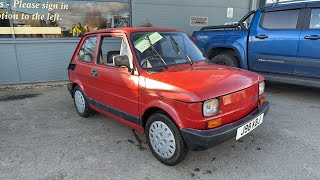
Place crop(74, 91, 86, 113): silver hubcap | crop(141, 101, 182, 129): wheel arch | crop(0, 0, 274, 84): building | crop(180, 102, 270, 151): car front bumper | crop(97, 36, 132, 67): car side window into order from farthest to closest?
crop(0, 0, 274, 84): building < crop(74, 91, 86, 113): silver hubcap < crop(97, 36, 132, 67): car side window < crop(141, 101, 182, 129): wheel arch < crop(180, 102, 270, 151): car front bumper

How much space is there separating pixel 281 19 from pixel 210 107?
3990 millimetres

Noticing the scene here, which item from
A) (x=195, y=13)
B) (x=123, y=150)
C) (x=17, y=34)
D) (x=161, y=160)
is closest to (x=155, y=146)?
(x=161, y=160)

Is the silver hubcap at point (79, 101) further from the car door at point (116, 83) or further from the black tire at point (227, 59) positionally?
the black tire at point (227, 59)

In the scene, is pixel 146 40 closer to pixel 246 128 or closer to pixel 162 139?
pixel 162 139

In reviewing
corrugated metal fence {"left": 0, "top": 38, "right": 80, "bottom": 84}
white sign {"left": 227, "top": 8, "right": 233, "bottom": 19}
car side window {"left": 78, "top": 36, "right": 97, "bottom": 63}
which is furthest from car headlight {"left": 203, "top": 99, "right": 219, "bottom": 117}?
white sign {"left": 227, "top": 8, "right": 233, "bottom": 19}

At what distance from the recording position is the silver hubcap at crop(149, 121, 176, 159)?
2971 millimetres

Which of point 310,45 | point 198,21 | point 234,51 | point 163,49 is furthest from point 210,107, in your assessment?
point 198,21

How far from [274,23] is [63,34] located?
5.51 meters

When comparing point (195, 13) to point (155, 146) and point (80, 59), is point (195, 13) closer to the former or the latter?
point (80, 59)

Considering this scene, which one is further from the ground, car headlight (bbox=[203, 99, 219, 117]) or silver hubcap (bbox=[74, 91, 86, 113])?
car headlight (bbox=[203, 99, 219, 117])

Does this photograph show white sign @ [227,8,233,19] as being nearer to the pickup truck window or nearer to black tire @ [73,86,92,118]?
the pickup truck window

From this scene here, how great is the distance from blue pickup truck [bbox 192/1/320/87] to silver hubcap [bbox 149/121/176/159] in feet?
11.9

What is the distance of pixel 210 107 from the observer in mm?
2715

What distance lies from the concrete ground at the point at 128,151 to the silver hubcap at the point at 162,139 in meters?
0.18
